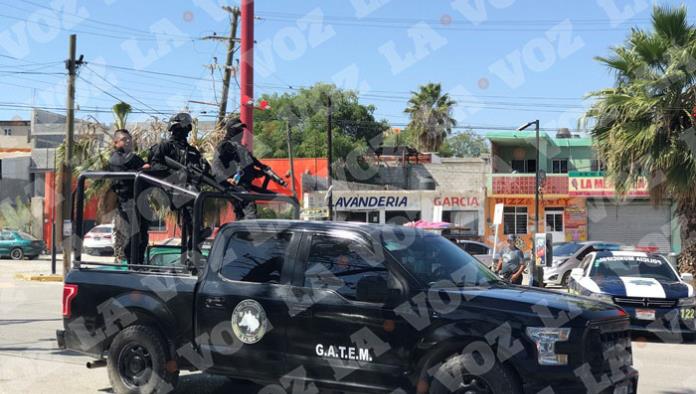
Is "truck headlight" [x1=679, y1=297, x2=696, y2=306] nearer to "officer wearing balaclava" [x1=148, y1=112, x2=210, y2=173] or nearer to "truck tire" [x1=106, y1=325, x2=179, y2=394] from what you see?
"officer wearing balaclava" [x1=148, y1=112, x2=210, y2=173]

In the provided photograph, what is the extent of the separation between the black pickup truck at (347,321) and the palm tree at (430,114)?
162 feet

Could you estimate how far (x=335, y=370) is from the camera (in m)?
6.01

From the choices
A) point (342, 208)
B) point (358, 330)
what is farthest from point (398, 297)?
point (342, 208)

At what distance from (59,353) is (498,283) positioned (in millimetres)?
6405

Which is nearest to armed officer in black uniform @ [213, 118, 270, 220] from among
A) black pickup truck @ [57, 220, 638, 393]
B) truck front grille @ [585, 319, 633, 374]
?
black pickup truck @ [57, 220, 638, 393]

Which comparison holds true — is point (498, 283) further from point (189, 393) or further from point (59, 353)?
point (59, 353)

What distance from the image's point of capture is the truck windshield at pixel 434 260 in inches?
241

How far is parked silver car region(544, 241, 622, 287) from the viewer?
73.3 ft

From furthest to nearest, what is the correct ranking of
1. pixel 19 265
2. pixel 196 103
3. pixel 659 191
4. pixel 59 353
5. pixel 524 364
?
1. pixel 196 103
2. pixel 19 265
3. pixel 659 191
4. pixel 59 353
5. pixel 524 364

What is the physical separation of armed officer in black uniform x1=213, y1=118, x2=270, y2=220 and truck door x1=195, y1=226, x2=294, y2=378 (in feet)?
4.11

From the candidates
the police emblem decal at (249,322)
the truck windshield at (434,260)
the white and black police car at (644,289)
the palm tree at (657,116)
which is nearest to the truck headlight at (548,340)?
the truck windshield at (434,260)

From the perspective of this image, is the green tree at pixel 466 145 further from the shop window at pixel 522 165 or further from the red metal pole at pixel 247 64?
the red metal pole at pixel 247 64

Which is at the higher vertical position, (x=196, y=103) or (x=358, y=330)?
(x=196, y=103)

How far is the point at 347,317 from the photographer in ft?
19.6
